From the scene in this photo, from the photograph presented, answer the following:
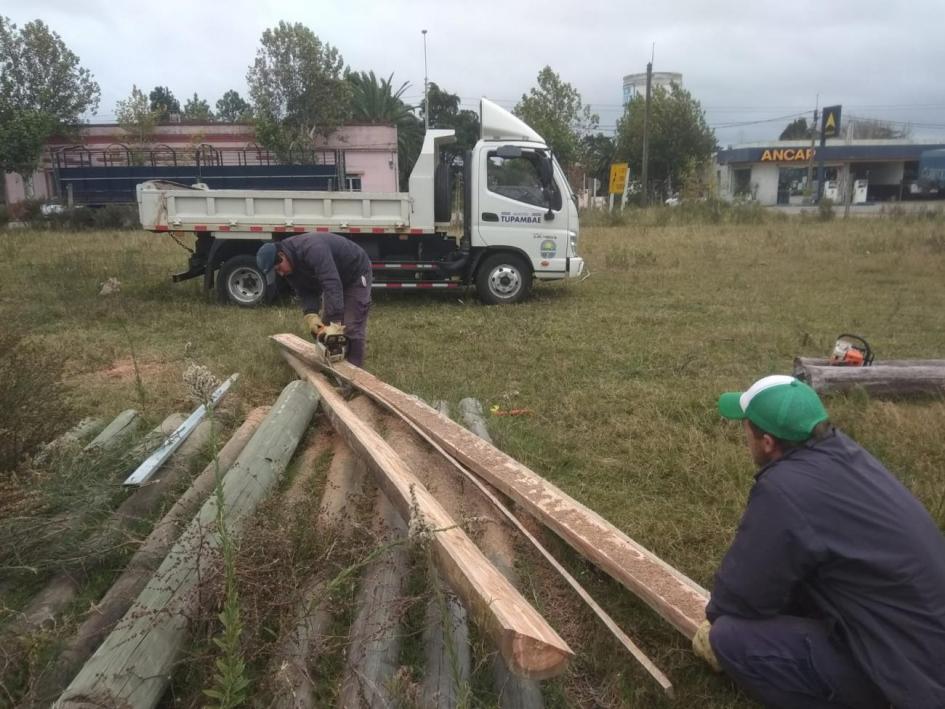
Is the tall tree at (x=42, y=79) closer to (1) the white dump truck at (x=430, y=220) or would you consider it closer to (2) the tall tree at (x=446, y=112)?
(2) the tall tree at (x=446, y=112)

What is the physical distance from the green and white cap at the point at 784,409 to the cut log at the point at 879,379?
143 inches

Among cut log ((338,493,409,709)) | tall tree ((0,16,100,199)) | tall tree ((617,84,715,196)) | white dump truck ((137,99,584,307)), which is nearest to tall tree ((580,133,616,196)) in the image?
tall tree ((617,84,715,196))

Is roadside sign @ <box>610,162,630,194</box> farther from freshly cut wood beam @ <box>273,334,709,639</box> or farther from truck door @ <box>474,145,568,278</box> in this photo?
freshly cut wood beam @ <box>273,334,709,639</box>

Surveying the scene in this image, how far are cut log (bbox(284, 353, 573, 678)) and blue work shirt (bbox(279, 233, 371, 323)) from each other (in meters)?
2.49

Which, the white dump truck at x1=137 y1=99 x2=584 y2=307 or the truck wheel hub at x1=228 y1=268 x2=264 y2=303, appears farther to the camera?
the truck wheel hub at x1=228 y1=268 x2=264 y2=303

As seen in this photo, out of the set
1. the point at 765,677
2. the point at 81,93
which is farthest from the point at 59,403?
the point at 81,93

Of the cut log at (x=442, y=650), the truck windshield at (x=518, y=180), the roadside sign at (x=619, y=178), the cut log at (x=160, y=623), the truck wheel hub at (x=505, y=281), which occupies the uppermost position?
the roadside sign at (x=619, y=178)

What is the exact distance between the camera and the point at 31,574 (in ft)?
10.5

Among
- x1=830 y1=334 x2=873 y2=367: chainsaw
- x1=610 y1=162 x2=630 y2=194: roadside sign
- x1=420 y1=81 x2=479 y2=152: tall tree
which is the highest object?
x1=420 y1=81 x2=479 y2=152: tall tree

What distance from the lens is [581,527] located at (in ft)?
10.7

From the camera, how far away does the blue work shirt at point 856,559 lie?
2.09 meters

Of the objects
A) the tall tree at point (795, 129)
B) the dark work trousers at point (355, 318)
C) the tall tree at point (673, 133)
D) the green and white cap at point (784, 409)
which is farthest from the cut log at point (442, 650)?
the tall tree at point (795, 129)

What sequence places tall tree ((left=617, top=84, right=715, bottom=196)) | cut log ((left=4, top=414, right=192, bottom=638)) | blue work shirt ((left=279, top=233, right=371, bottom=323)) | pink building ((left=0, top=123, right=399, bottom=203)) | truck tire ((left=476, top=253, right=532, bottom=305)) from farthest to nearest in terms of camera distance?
1. tall tree ((left=617, top=84, right=715, bottom=196))
2. pink building ((left=0, top=123, right=399, bottom=203))
3. truck tire ((left=476, top=253, right=532, bottom=305))
4. blue work shirt ((left=279, top=233, right=371, bottom=323))
5. cut log ((left=4, top=414, right=192, bottom=638))

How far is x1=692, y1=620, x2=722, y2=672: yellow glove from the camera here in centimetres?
256
